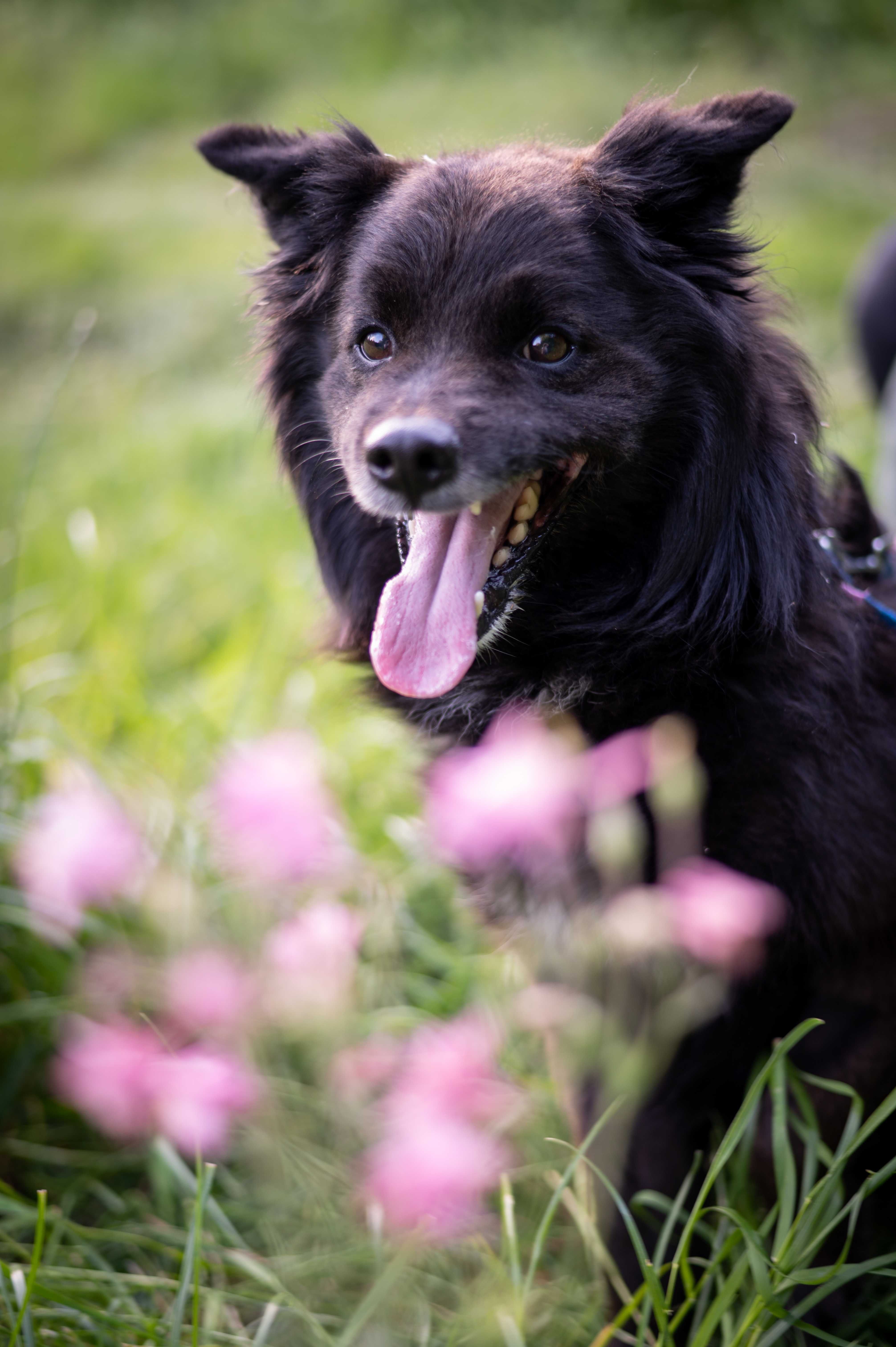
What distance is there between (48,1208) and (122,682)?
1.80 meters

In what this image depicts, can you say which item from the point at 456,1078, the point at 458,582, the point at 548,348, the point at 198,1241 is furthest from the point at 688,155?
the point at 198,1241

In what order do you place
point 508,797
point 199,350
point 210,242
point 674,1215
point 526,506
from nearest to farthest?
point 508,797 < point 674,1215 < point 526,506 < point 199,350 < point 210,242

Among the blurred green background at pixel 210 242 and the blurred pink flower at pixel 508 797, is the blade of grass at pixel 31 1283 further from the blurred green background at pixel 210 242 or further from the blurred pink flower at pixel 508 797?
the blurred green background at pixel 210 242

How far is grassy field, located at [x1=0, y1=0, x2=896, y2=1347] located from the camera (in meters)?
2.59

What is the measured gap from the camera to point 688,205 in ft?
→ 6.09

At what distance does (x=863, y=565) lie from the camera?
2088 millimetres

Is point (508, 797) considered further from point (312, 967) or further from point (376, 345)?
point (376, 345)

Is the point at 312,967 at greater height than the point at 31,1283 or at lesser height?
greater

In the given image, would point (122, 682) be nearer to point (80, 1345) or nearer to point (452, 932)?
point (452, 932)

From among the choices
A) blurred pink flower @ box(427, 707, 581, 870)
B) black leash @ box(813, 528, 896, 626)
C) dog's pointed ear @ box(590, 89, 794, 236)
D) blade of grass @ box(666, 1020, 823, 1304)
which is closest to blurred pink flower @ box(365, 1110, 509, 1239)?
blade of grass @ box(666, 1020, 823, 1304)

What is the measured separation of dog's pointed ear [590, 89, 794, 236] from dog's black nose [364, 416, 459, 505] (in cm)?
63

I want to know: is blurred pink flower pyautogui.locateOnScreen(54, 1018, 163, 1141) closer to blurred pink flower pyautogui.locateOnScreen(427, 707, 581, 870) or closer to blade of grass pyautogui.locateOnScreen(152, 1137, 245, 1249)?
blade of grass pyautogui.locateOnScreen(152, 1137, 245, 1249)

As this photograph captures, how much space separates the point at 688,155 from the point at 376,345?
0.68 meters

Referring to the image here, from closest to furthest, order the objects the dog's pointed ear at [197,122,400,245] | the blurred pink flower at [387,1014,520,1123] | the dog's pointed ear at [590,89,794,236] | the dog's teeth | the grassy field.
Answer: the blurred pink flower at [387,1014,520,1123] < the dog's pointed ear at [590,89,794,236] < the dog's teeth < the dog's pointed ear at [197,122,400,245] < the grassy field
